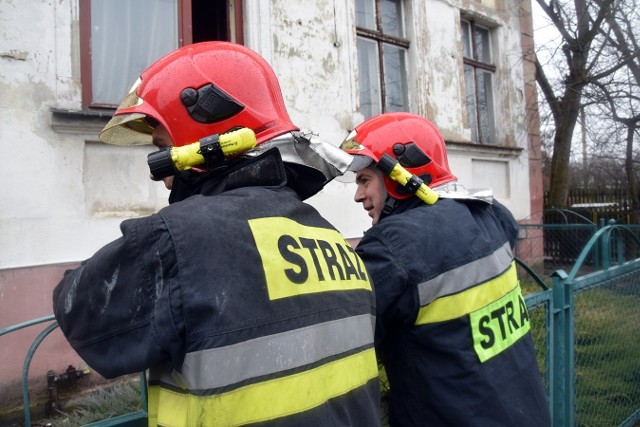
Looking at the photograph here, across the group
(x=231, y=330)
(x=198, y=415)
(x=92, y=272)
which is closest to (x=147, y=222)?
(x=92, y=272)

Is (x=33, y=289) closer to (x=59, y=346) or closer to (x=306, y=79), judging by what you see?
(x=59, y=346)

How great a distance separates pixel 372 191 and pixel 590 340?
2.13 m

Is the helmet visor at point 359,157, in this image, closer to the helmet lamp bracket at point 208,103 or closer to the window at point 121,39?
the helmet lamp bracket at point 208,103

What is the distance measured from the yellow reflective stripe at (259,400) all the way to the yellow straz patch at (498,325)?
64 cm

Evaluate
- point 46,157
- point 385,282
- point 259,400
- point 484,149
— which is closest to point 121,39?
point 46,157

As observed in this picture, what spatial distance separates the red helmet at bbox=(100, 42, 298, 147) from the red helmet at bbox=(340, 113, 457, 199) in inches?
30.4

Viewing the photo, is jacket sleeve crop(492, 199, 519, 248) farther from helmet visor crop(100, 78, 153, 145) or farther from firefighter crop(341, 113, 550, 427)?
helmet visor crop(100, 78, 153, 145)

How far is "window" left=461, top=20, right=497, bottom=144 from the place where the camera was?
8688 millimetres

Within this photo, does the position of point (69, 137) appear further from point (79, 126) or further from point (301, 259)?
point (301, 259)

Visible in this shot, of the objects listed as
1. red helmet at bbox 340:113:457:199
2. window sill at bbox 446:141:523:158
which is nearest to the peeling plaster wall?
red helmet at bbox 340:113:457:199

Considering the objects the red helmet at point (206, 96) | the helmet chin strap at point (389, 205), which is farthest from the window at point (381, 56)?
the red helmet at point (206, 96)

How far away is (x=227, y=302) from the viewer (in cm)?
104

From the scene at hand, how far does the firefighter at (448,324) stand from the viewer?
5.35 feet

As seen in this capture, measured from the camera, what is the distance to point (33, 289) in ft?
12.7
